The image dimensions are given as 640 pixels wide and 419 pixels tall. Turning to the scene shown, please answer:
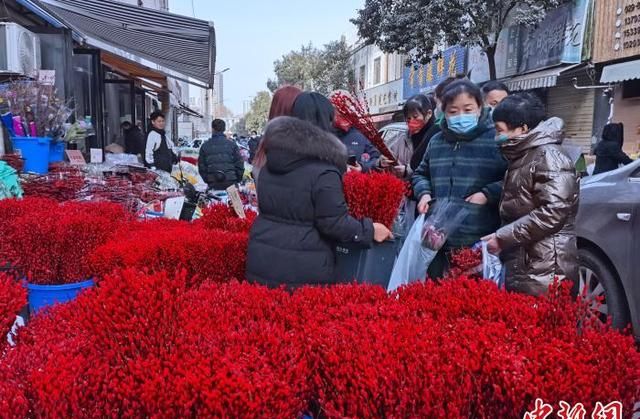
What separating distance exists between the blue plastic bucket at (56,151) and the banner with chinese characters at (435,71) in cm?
1199

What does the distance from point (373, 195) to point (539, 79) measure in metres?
11.1

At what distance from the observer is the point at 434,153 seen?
343cm

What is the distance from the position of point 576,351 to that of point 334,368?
677mm

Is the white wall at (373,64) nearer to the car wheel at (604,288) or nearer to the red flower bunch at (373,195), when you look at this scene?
the car wheel at (604,288)

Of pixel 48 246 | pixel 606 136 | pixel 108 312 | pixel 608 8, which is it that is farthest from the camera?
pixel 608 8

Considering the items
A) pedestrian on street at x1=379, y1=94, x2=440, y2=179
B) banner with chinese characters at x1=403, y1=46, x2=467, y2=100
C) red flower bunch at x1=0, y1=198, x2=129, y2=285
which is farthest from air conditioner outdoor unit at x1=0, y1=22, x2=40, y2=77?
banner with chinese characters at x1=403, y1=46, x2=467, y2=100

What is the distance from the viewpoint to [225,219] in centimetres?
379

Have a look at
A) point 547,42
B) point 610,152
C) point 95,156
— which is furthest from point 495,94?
point 547,42

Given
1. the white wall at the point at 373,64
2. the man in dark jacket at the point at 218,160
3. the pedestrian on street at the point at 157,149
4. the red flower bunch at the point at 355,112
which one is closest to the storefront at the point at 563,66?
the man in dark jacket at the point at 218,160

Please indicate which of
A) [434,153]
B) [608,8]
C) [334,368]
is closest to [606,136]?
[608,8]

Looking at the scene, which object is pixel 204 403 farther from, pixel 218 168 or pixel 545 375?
pixel 218 168

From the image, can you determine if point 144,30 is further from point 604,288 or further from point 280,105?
point 604,288

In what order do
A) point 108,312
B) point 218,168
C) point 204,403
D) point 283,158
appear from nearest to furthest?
point 204,403 < point 108,312 < point 283,158 < point 218,168

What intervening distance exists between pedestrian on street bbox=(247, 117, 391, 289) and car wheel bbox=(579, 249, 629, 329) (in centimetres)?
231
